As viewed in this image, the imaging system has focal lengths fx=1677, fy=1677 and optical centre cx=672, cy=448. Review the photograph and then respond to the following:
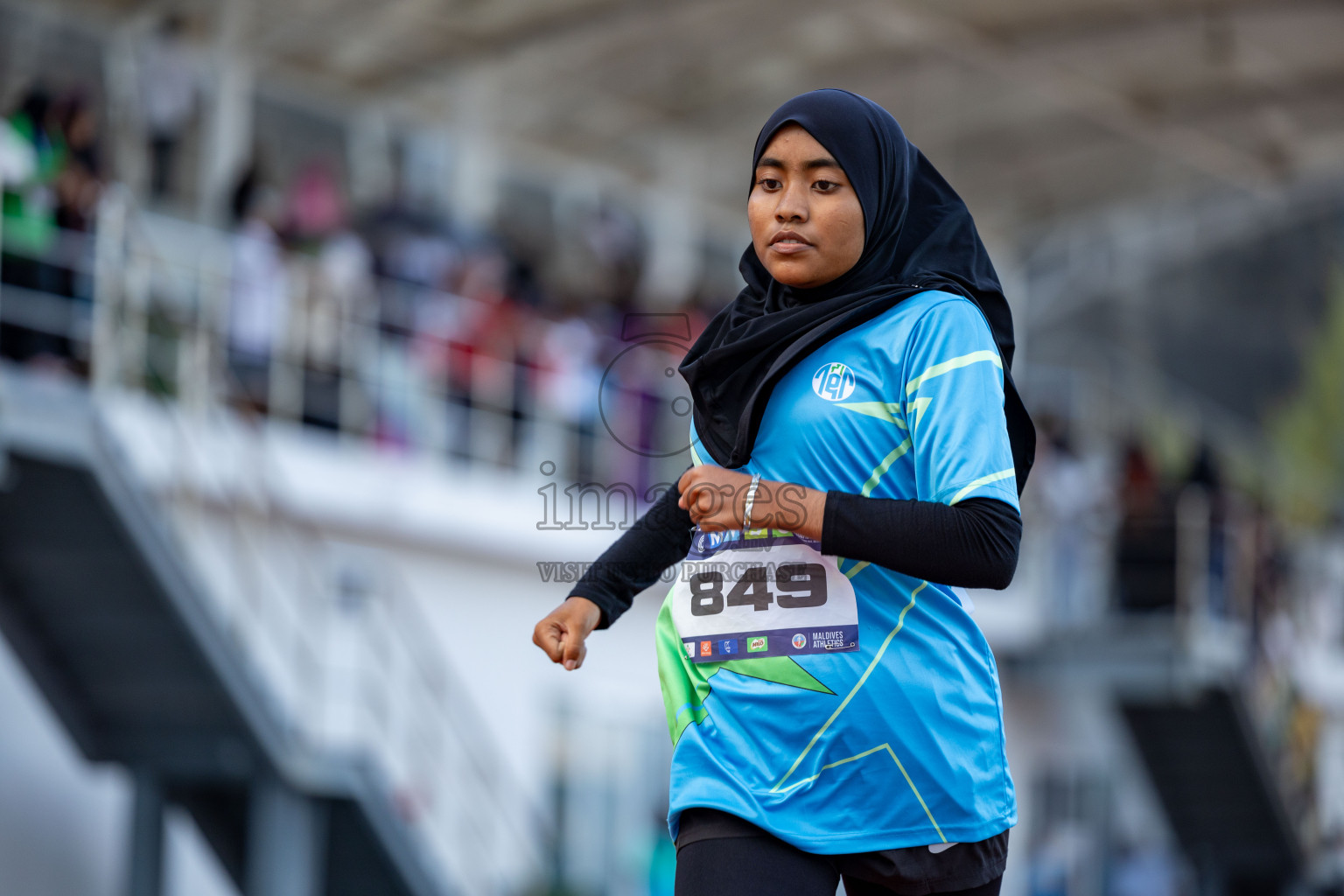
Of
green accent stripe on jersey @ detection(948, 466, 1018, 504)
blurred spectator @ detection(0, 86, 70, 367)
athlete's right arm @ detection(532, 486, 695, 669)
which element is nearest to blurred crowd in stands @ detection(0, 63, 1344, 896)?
blurred spectator @ detection(0, 86, 70, 367)

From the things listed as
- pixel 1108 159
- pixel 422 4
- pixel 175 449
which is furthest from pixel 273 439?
pixel 1108 159

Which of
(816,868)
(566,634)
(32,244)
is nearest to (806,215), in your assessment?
(566,634)

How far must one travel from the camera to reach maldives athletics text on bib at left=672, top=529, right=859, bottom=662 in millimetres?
2273

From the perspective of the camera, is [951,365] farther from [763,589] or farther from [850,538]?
[763,589]

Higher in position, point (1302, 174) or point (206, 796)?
point (1302, 174)

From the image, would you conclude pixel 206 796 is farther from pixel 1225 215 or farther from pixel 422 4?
pixel 1225 215

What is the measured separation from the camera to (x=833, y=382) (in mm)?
2281

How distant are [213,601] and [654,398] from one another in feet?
15.5

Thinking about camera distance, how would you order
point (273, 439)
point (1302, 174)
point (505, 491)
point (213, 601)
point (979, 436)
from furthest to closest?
point (1302, 174)
point (505, 491)
point (273, 439)
point (213, 601)
point (979, 436)

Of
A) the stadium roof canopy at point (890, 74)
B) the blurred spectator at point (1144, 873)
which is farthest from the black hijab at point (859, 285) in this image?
the blurred spectator at point (1144, 873)

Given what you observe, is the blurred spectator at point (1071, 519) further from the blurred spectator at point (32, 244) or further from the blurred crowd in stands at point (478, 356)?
the blurred spectator at point (32, 244)

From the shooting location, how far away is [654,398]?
1184 centimetres

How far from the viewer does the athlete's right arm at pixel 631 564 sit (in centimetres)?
255

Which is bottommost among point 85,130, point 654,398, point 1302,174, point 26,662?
point 26,662
